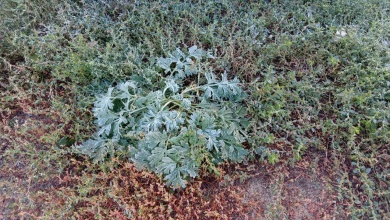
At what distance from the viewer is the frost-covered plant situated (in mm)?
2023

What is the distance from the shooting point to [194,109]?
2336mm

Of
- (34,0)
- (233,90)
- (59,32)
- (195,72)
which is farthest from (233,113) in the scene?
(34,0)

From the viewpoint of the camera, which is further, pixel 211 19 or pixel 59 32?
pixel 211 19

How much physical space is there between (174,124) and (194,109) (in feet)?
0.98

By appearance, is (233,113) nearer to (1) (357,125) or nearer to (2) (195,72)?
(2) (195,72)

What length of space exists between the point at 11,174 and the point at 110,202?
→ 0.76 meters

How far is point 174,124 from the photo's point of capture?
2.09m

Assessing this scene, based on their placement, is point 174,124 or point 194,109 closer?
point 174,124

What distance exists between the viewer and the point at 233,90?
7.80ft

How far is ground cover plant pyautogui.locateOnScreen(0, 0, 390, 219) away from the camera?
2.07 metres

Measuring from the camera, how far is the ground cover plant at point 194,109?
207 cm

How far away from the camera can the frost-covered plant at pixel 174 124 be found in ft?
6.64

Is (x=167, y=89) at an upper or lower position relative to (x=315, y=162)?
upper

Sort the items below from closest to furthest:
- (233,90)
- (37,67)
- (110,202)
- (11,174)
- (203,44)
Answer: (110,202) → (11,174) → (233,90) → (37,67) → (203,44)
